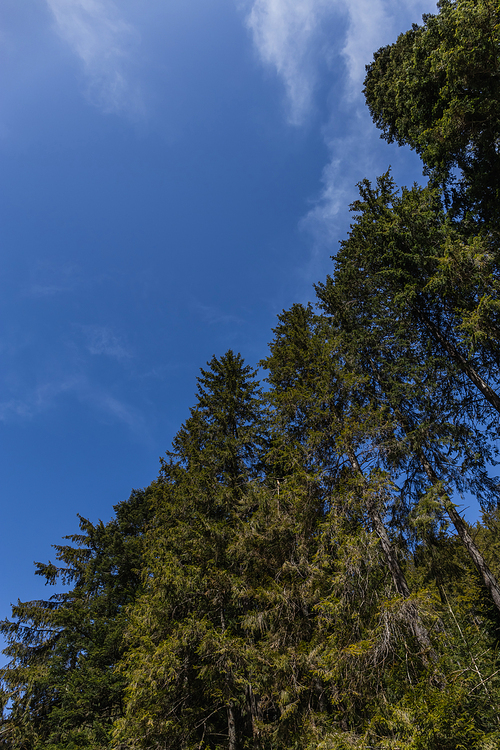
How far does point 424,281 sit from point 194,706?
1413 centimetres

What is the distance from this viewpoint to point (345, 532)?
7410 mm

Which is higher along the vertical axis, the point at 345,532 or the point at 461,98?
the point at 461,98

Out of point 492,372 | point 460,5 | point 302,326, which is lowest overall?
point 492,372

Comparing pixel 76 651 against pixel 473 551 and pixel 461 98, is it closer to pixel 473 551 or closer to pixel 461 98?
pixel 473 551

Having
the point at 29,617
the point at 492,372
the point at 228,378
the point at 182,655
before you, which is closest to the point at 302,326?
the point at 228,378

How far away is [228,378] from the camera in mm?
13969

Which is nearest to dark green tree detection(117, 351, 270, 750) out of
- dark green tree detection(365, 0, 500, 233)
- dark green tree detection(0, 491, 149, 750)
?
dark green tree detection(0, 491, 149, 750)

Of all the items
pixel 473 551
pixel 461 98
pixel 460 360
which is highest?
pixel 461 98

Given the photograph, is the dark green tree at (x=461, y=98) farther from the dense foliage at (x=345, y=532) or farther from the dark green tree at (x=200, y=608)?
the dark green tree at (x=200, y=608)

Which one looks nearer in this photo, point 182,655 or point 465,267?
point 182,655

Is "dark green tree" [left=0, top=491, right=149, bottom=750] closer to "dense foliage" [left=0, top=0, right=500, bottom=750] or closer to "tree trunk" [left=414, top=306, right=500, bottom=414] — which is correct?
"dense foliage" [left=0, top=0, right=500, bottom=750]

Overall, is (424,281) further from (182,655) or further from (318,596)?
(182,655)

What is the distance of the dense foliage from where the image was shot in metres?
6.18

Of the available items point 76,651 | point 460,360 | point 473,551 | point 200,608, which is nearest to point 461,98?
point 460,360
